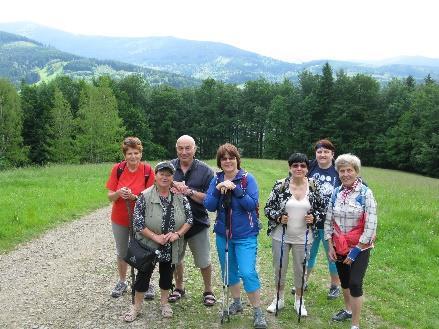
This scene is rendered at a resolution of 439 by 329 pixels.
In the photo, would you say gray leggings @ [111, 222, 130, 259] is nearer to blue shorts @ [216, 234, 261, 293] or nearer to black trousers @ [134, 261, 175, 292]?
black trousers @ [134, 261, 175, 292]

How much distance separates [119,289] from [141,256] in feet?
5.38

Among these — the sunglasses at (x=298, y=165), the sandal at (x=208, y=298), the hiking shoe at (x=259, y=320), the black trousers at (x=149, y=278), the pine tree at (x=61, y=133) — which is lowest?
the pine tree at (x=61, y=133)

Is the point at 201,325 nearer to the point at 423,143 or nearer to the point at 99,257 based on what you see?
the point at 99,257

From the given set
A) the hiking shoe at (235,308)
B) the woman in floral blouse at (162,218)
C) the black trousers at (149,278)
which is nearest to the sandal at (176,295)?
the black trousers at (149,278)

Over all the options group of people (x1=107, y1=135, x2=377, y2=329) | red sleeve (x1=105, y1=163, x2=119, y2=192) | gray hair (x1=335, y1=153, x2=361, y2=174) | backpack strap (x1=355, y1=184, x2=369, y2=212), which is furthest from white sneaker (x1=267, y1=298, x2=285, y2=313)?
red sleeve (x1=105, y1=163, x2=119, y2=192)

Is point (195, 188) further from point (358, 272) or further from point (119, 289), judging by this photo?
point (358, 272)

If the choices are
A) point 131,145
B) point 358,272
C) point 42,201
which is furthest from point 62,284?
point 42,201

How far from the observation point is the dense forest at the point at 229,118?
161ft

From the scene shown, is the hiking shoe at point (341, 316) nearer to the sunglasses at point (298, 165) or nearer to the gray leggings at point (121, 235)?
the sunglasses at point (298, 165)

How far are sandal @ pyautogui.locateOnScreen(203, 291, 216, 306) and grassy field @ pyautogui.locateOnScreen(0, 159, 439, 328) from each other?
0.40 ft

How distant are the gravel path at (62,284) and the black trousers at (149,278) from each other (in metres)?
0.50

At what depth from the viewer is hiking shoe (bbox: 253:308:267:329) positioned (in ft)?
19.7

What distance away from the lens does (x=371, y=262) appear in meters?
9.34

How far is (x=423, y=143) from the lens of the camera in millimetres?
52219
